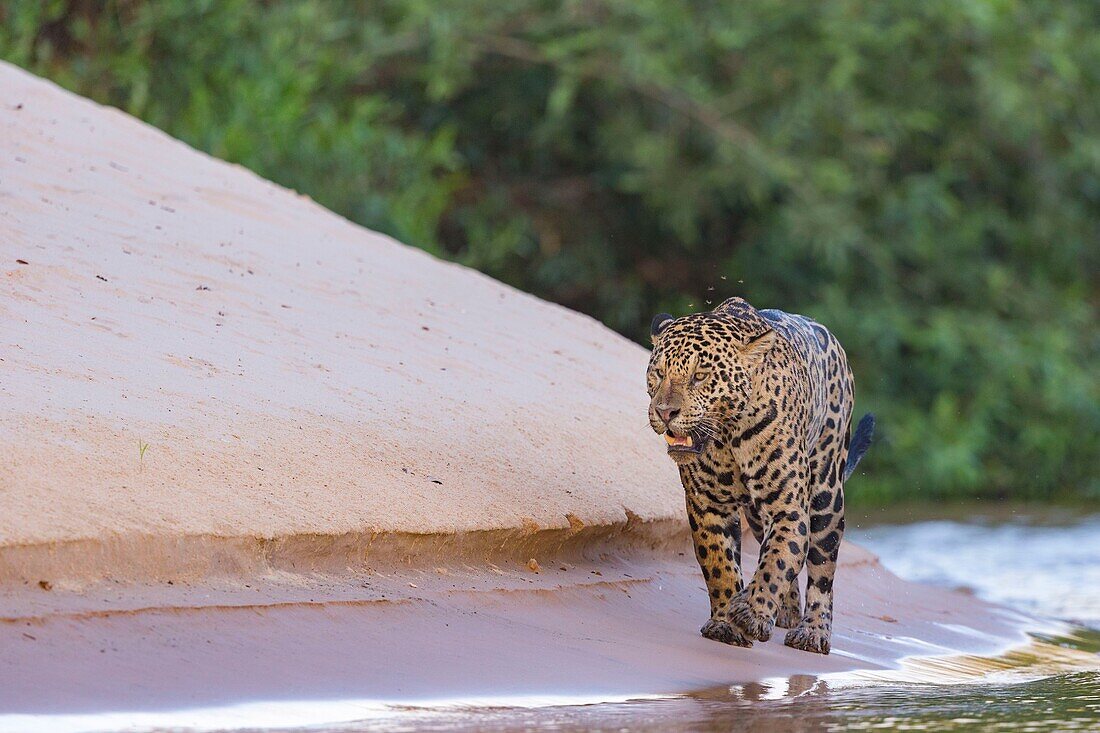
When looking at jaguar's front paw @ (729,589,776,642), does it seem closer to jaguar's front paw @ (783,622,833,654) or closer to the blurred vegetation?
jaguar's front paw @ (783,622,833,654)

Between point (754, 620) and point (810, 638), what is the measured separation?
16.5 inches

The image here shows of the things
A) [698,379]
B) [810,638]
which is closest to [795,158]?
[810,638]

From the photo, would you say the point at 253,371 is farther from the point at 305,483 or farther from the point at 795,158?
the point at 795,158

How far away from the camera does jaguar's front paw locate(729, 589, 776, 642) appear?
21.4ft

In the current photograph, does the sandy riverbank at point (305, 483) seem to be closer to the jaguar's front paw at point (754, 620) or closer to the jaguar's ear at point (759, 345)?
the jaguar's front paw at point (754, 620)

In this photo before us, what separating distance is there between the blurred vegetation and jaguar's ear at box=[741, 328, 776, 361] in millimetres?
10033

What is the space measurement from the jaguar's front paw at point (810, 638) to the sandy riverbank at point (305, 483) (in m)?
0.09

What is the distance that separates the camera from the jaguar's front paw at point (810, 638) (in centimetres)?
682

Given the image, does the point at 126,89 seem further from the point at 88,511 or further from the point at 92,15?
the point at 88,511

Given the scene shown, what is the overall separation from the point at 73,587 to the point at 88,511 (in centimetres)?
33

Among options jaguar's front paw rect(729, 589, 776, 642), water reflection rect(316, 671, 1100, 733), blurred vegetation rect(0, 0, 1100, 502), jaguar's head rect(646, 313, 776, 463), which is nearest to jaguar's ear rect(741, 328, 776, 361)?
jaguar's head rect(646, 313, 776, 463)

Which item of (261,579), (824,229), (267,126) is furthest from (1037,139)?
(261,579)

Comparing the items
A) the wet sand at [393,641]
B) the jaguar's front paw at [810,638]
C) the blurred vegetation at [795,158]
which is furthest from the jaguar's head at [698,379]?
the blurred vegetation at [795,158]

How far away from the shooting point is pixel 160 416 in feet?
21.8
